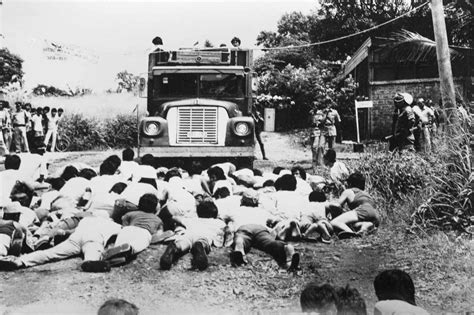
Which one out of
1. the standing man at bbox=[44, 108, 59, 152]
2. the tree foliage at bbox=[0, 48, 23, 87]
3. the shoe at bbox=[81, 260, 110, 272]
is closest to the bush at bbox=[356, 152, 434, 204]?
the shoe at bbox=[81, 260, 110, 272]

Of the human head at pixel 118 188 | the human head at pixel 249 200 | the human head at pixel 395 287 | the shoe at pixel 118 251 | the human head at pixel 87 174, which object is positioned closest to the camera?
the human head at pixel 395 287

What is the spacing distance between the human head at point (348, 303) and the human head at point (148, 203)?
9.20 feet

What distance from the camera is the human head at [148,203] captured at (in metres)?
5.25

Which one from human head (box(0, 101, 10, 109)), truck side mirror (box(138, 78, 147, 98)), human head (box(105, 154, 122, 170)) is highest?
truck side mirror (box(138, 78, 147, 98))

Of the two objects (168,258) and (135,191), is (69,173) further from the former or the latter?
(168,258)

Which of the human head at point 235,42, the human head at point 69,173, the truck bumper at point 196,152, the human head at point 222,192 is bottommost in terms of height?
the human head at point 222,192

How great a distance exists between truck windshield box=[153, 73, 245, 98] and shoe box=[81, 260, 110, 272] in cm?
544

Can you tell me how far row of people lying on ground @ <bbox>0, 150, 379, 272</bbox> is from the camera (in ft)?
15.4

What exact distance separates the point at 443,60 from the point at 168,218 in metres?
4.00

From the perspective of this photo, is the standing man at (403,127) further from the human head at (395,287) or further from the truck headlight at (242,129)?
the human head at (395,287)

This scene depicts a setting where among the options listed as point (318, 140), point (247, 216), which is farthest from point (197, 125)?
point (247, 216)

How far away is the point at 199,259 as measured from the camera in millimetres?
4531

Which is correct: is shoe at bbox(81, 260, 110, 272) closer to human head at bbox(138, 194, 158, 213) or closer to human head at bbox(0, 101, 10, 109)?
human head at bbox(138, 194, 158, 213)

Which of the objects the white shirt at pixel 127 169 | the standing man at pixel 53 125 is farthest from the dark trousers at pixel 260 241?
the standing man at pixel 53 125
